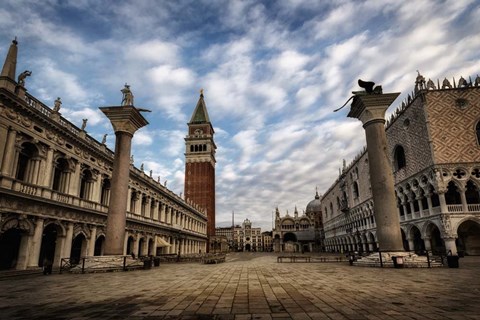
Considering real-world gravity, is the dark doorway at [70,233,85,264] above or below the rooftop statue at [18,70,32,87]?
below

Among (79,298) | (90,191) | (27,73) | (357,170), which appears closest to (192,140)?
(357,170)

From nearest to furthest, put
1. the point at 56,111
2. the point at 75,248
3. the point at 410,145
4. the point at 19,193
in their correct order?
the point at 19,193 < the point at 56,111 < the point at 75,248 < the point at 410,145

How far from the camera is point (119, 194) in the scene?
18562mm

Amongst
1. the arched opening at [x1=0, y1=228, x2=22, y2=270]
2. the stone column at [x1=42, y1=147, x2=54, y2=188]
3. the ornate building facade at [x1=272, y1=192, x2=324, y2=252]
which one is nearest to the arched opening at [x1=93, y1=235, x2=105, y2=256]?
the arched opening at [x1=0, y1=228, x2=22, y2=270]

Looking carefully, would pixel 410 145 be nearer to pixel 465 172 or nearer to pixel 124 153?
pixel 465 172

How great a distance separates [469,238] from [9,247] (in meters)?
44.3

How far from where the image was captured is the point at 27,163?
2044 centimetres

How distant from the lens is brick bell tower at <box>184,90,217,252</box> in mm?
81812

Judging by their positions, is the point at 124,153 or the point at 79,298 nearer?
the point at 79,298

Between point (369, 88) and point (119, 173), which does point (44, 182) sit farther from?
point (369, 88)

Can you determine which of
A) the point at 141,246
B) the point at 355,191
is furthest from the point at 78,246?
the point at 355,191

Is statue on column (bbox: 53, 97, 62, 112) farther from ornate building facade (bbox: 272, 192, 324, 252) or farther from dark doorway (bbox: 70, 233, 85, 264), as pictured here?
ornate building facade (bbox: 272, 192, 324, 252)

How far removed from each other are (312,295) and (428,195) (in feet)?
104

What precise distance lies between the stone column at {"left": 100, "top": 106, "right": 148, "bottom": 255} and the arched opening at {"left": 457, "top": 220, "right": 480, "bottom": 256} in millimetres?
35309
